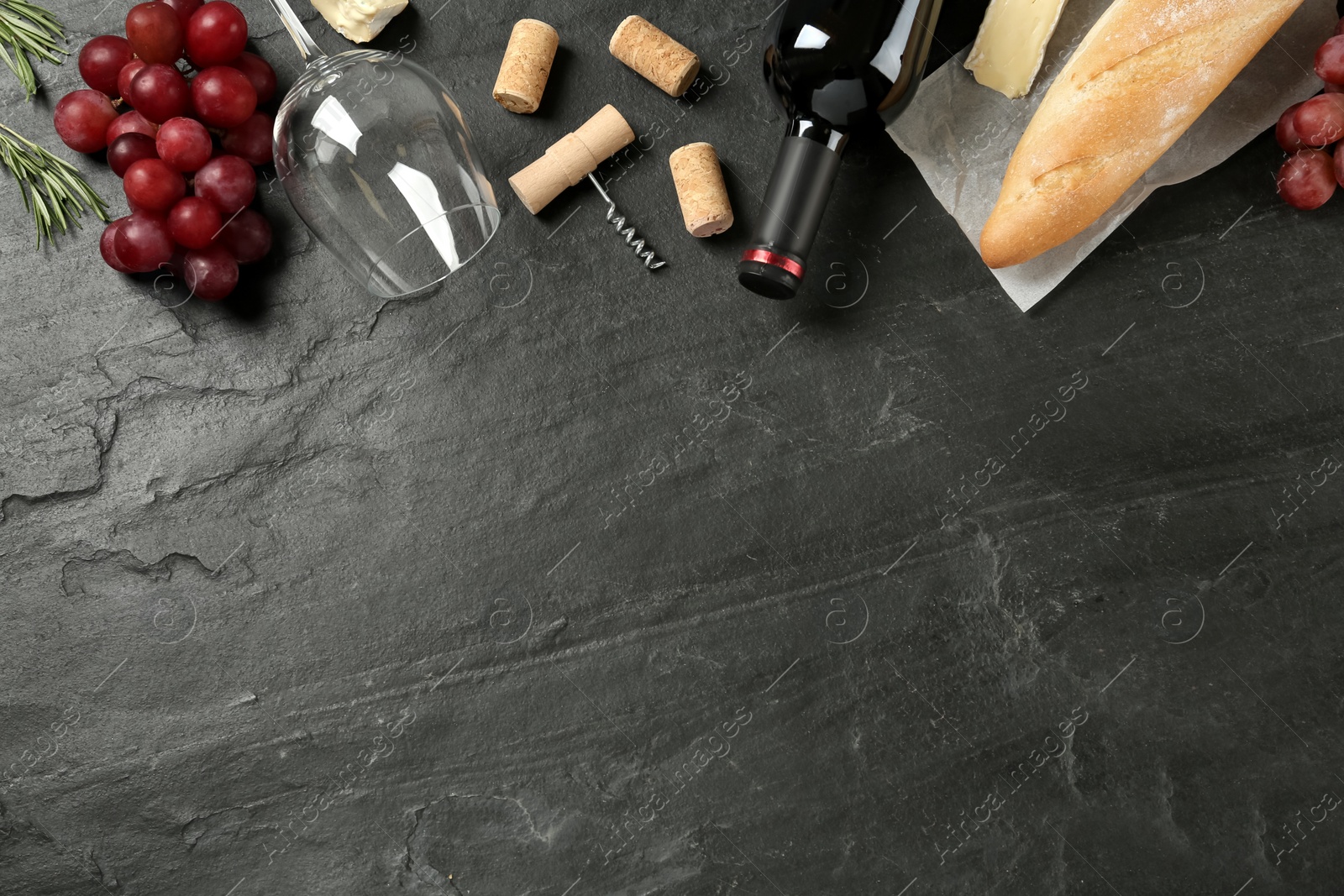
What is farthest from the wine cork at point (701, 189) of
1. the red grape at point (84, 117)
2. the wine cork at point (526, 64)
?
the red grape at point (84, 117)

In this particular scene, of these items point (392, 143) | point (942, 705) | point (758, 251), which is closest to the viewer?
point (392, 143)

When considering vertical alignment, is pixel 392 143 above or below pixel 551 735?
above

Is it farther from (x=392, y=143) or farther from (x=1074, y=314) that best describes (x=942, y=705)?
(x=392, y=143)

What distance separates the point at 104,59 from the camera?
1.10 metres

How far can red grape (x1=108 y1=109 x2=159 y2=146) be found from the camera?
110cm

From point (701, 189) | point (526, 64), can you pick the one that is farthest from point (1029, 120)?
point (526, 64)

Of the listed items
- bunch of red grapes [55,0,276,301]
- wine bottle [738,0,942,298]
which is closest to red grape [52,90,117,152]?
Result: bunch of red grapes [55,0,276,301]

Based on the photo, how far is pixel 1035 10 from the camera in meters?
1.05

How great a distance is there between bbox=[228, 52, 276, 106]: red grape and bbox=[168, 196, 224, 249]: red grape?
0.18 m

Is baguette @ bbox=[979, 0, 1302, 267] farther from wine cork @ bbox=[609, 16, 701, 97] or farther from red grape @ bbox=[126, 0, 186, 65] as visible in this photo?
red grape @ bbox=[126, 0, 186, 65]

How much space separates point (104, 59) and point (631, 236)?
0.70m

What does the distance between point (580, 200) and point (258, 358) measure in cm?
48

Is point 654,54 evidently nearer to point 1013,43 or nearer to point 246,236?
point 1013,43

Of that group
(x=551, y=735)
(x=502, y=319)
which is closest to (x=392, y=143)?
(x=502, y=319)
